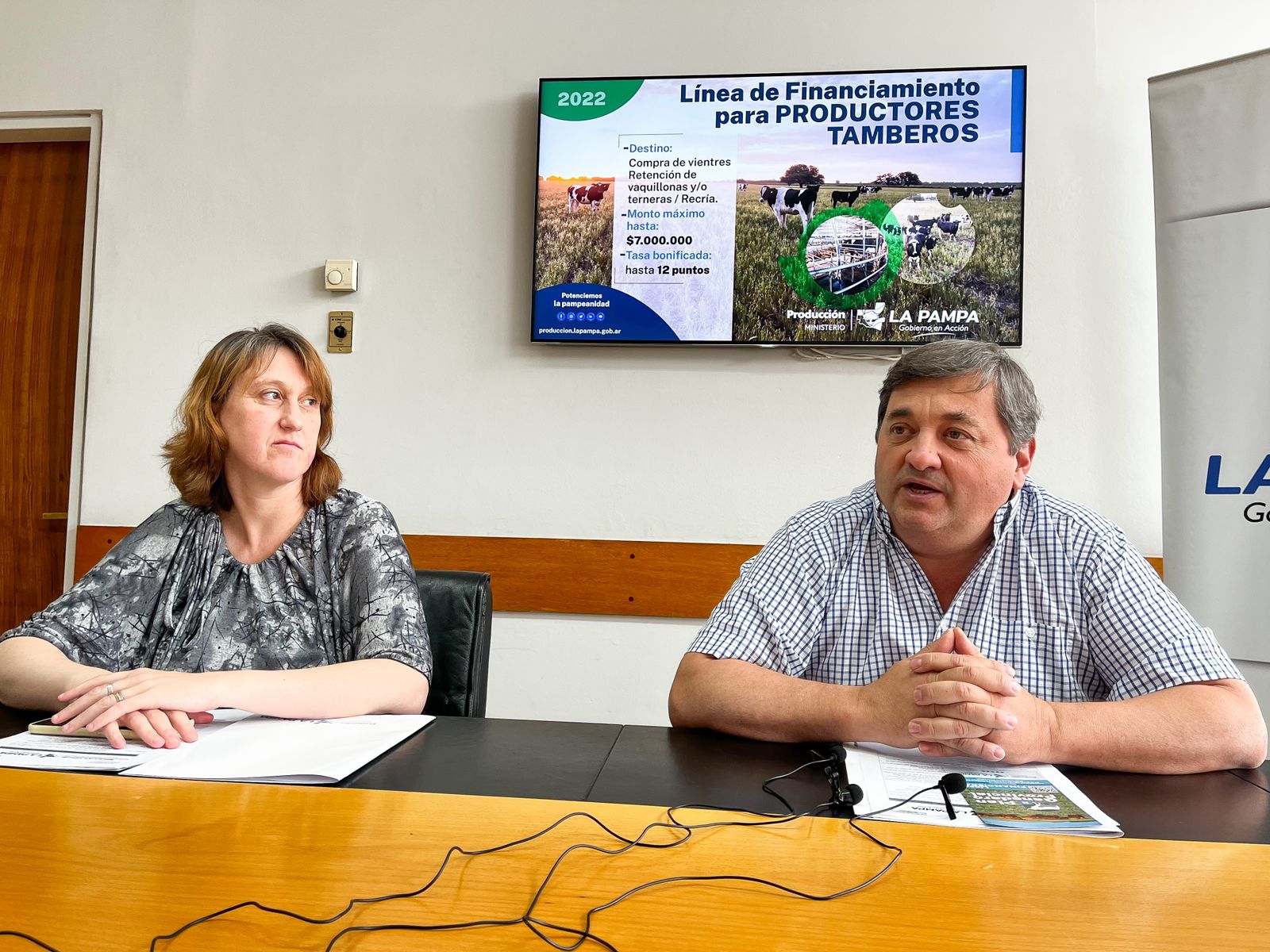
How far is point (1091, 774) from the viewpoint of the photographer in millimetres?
1147

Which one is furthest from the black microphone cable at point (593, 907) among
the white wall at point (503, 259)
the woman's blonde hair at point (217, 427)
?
the white wall at point (503, 259)

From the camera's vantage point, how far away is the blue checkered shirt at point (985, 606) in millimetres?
1450

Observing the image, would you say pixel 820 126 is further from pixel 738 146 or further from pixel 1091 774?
pixel 1091 774

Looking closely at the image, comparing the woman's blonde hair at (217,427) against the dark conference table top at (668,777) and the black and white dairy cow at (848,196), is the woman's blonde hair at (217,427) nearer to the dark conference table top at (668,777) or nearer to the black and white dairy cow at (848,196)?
the dark conference table top at (668,777)

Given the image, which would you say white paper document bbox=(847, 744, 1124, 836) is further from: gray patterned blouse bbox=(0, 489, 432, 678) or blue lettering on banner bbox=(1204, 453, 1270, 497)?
blue lettering on banner bbox=(1204, 453, 1270, 497)

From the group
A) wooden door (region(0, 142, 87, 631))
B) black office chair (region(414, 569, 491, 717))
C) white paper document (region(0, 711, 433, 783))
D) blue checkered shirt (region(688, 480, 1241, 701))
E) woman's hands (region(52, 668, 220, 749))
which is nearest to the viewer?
white paper document (region(0, 711, 433, 783))

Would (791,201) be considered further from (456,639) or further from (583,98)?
(456,639)

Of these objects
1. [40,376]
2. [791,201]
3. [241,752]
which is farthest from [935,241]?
[40,376]

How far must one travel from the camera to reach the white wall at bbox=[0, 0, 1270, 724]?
2639 mm

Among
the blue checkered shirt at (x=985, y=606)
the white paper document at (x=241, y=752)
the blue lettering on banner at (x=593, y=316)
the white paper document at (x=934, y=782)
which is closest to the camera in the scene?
the white paper document at (x=934, y=782)

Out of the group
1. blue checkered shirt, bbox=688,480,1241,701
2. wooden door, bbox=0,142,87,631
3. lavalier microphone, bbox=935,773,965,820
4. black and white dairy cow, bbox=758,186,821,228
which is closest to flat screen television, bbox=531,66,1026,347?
black and white dairy cow, bbox=758,186,821,228

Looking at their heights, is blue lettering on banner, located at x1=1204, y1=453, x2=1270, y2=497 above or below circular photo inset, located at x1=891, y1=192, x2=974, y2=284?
below

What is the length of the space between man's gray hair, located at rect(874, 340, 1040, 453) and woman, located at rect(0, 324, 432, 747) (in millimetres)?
943

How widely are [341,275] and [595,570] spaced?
1183 millimetres
